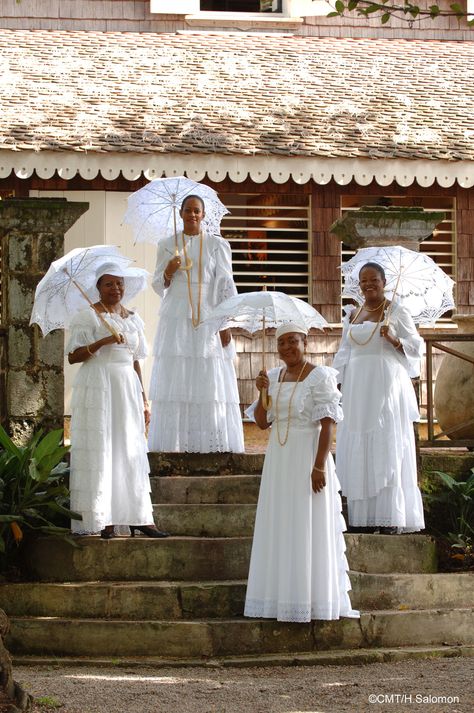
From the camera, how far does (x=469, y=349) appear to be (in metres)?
10.4

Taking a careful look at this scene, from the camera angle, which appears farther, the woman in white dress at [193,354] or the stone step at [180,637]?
the woman in white dress at [193,354]

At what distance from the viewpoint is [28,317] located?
9375mm

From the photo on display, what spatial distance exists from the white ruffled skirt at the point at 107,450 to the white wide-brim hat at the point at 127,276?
0.47 m

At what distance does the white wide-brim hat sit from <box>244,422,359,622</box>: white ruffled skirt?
144 centimetres

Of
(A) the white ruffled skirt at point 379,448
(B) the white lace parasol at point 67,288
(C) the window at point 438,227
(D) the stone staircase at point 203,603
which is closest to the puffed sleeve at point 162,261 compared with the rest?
(B) the white lace parasol at point 67,288

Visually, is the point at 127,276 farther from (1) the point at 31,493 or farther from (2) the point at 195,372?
(1) the point at 31,493

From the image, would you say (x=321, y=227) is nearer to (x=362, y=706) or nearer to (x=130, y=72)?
(x=130, y=72)

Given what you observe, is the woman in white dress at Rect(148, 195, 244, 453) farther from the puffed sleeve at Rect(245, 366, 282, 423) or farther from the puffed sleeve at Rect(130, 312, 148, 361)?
the puffed sleeve at Rect(245, 366, 282, 423)

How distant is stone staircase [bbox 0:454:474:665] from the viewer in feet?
25.2

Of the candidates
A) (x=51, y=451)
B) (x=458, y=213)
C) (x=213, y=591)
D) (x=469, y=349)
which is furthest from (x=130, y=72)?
(x=213, y=591)

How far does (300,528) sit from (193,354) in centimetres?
203

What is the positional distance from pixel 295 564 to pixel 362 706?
1190 millimetres

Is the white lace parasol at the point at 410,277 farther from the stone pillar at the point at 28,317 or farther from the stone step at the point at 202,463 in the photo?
the stone pillar at the point at 28,317

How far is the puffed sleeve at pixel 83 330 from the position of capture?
8.34 metres
